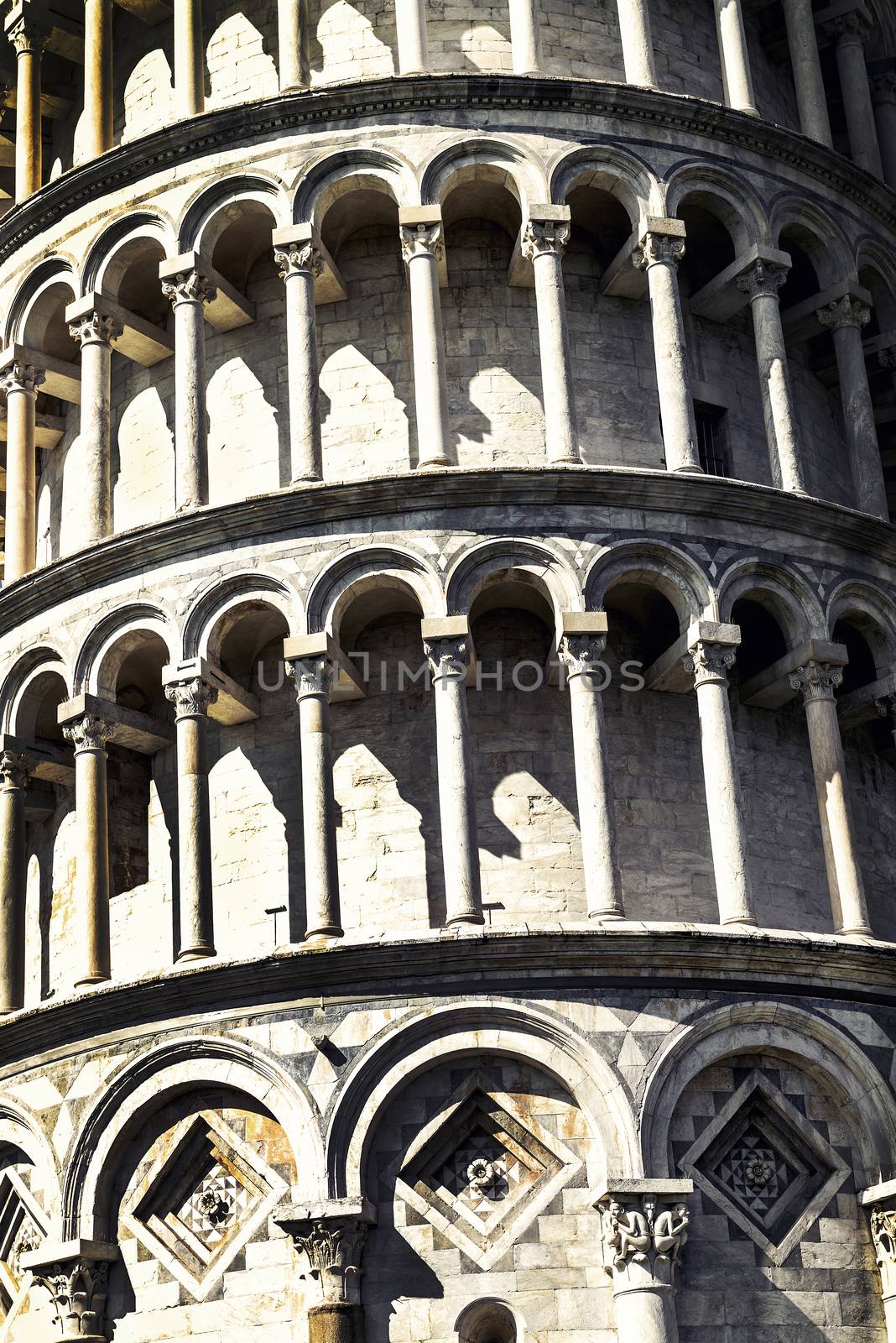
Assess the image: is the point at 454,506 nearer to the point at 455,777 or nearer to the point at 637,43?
the point at 455,777

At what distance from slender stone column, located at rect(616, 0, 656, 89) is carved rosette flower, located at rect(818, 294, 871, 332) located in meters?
3.28

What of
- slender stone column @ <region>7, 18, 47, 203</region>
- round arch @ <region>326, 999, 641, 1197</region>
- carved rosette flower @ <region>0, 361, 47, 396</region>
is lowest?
round arch @ <region>326, 999, 641, 1197</region>

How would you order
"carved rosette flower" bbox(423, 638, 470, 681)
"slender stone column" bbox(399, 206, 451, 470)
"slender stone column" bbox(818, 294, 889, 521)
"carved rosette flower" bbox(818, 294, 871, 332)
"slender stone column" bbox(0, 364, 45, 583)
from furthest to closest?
"carved rosette flower" bbox(818, 294, 871, 332)
"slender stone column" bbox(0, 364, 45, 583)
"slender stone column" bbox(818, 294, 889, 521)
"slender stone column" bbox(399, 206, 451, 470)
"carved rosette flower" bbox(423, 638, 470, 681)

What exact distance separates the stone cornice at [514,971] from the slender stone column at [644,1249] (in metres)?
1.89

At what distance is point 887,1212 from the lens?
20922 millimetres

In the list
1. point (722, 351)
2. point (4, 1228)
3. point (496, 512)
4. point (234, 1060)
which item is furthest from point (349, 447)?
point (4, 1228)

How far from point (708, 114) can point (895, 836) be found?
8.49m

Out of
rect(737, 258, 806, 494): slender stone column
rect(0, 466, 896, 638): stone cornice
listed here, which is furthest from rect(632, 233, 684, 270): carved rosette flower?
rect(0, 466, 896, 638): stone cornice

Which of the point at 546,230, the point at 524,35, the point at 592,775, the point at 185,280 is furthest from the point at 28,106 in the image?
the point at 592,775

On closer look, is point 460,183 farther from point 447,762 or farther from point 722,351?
point 447,762

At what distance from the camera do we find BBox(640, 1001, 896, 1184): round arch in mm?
20844

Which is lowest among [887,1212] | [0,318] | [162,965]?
[887,1212]

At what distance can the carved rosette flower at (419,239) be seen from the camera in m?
24.6

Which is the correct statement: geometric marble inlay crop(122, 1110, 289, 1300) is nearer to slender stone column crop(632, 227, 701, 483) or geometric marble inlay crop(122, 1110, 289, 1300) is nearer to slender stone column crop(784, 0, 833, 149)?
slender stone column crop(632, 227, 701, 483)
